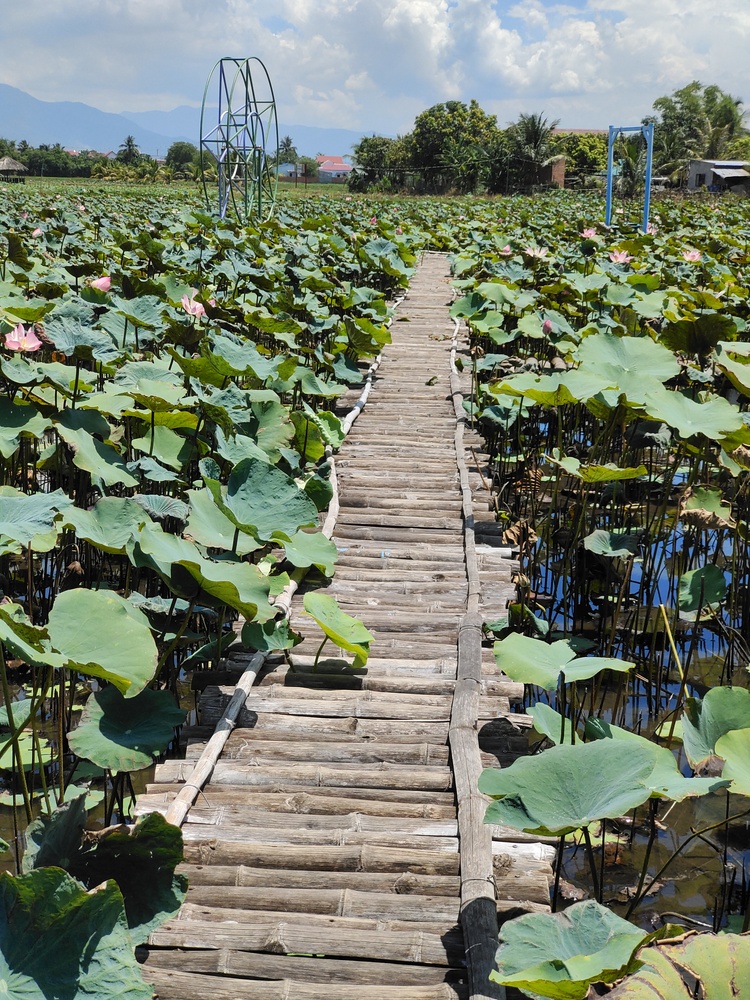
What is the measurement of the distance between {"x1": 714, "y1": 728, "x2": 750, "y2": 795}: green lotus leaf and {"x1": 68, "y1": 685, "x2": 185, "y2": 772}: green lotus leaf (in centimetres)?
122

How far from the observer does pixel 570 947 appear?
1.73 m

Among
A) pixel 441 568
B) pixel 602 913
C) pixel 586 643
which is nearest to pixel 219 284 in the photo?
pixel 441 568

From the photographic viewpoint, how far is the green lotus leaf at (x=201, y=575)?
2383mm

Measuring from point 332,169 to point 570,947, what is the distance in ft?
415

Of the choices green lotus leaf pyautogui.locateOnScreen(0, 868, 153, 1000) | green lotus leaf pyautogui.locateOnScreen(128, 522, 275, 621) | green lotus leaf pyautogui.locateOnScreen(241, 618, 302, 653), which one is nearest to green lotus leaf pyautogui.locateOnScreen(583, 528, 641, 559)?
green lotus leaf pyautogui.locateOnScreen(241, 618, 302, 653)

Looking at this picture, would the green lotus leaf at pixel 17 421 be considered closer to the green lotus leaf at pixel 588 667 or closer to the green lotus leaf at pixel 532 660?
the green lotus leaf at pixel 532 660

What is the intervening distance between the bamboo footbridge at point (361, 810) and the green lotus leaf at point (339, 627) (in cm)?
13

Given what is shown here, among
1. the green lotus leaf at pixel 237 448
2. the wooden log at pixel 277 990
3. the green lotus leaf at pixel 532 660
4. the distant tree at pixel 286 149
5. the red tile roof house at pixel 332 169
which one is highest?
the red tile roof house at pixel 332 169

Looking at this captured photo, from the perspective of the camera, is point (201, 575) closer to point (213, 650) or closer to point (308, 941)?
point (308, 941)

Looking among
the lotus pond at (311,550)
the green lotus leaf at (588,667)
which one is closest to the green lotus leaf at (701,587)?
the lotus pond at (311,550)

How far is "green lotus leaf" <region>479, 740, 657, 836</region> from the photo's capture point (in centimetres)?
187

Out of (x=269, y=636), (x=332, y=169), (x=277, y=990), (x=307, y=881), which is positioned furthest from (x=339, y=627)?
(x=332, y=169)

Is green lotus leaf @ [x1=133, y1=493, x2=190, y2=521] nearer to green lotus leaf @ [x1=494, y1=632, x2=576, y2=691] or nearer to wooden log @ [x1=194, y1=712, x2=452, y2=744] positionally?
wooden log @ [x1=194, y1=712, x2=452, y2=744]

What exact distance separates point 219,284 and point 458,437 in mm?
3125
